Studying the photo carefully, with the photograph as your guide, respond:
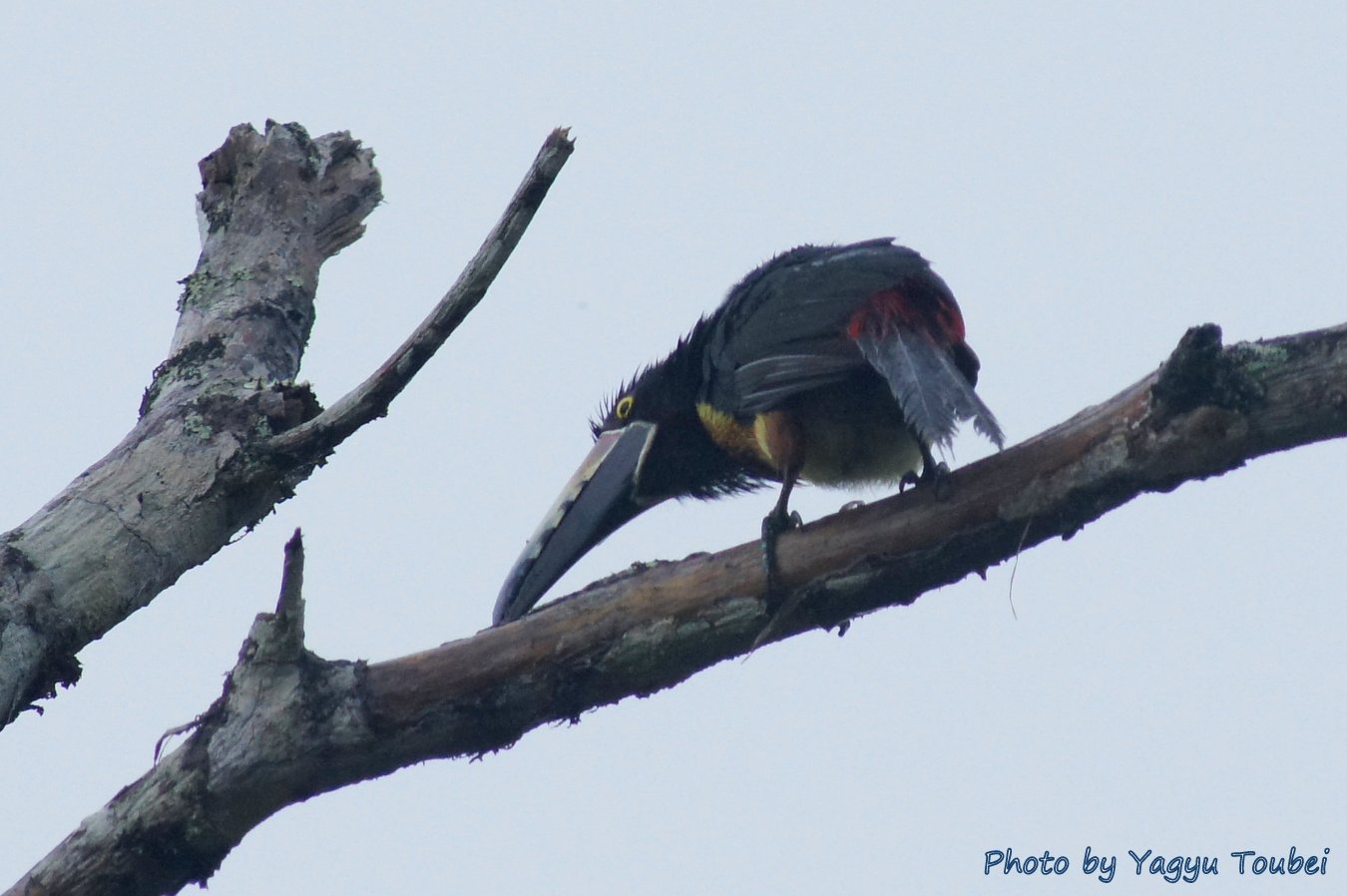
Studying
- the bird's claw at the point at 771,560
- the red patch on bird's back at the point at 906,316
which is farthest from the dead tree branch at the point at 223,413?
the red patch on bird's back at the point at 906,316

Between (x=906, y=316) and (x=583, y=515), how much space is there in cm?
151

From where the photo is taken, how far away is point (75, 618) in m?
3.59

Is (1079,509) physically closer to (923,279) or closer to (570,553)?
(923,279)

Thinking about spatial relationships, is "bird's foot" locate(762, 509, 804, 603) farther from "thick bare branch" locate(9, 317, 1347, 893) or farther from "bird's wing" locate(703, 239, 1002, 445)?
"bird's wing" locate(703, 239, 1002, 445)

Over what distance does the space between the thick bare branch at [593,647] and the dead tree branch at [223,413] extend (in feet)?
1.57

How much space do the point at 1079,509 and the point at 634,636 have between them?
1.08m

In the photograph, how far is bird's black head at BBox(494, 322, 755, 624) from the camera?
5.21m

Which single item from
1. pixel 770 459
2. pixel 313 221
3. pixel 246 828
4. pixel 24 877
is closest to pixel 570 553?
pixel 770 459

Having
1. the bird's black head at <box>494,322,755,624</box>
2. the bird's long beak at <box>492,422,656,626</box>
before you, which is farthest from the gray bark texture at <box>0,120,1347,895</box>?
the bird's black head at <box>494,322,755,624</box>

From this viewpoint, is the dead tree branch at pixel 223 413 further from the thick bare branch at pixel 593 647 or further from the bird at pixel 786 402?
the bird at pixel 786 402

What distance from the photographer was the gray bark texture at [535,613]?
10.5ft

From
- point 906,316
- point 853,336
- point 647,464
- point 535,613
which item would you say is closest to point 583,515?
point 647,464

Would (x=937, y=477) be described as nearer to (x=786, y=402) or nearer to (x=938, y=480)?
(x=938, y=480)

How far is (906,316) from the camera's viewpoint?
4.28 m
